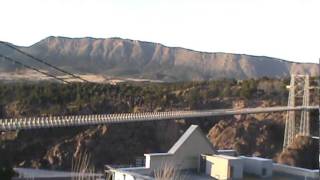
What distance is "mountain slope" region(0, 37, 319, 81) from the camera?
11350 centimetres

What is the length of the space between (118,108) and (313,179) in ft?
94.0

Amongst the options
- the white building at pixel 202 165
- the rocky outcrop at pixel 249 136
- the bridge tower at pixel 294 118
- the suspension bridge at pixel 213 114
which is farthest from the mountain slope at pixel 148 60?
the white building at pixel 202 165

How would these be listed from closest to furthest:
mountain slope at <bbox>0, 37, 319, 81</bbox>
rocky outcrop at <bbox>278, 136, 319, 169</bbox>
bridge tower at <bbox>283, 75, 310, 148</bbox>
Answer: rocky outcrop at <bbox>278, 136, 319, 169</bbox>
bridge tower at <bbox>283, 75, 310, 148</bbox>
mountain slope at <bbox>0, 37, 319, 81</bbox>

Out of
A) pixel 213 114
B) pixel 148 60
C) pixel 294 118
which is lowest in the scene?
pixel 294 118

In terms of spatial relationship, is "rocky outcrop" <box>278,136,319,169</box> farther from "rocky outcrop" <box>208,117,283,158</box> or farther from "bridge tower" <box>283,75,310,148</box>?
"rocky outcrop" <box>208,117,283,158</box>

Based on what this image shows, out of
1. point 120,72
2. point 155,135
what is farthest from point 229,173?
point 120,72

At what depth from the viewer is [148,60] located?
127750 millimetres

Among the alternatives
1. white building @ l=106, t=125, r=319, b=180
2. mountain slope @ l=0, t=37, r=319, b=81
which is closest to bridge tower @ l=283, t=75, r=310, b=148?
white building @ l=106, t=125, r=319, b=180

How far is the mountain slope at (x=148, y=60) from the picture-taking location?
113500 millimetres

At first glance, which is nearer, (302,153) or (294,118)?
(302,153)

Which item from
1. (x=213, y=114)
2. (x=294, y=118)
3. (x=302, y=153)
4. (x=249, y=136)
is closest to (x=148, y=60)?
(x=294, y=118)

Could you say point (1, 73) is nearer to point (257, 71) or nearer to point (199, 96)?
point (199, 96)

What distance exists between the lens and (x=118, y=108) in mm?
40438

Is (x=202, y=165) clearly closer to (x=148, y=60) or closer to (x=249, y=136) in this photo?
(x=249, y=136)
